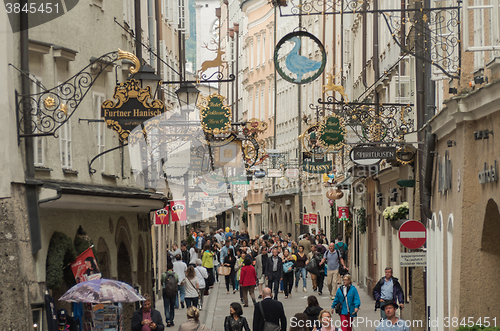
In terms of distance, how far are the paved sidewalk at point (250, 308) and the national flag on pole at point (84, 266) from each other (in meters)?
6.22

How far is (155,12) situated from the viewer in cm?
2909

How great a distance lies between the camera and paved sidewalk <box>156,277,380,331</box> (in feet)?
69.8

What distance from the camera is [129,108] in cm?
1561

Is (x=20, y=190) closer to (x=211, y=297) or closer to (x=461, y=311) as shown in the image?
(x=461, y=311)

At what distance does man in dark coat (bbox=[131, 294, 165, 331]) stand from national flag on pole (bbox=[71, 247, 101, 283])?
1.00 metres

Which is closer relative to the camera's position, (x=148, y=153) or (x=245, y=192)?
(x=148, y=153)

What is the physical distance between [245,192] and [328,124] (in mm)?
54894

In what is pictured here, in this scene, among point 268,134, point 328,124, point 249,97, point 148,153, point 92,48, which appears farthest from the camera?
point 249,97

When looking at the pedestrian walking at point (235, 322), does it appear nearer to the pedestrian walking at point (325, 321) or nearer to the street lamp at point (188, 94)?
the pedestrian walking at point (325, 321)

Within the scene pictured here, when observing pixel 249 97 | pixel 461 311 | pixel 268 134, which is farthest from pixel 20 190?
pixel 249 97

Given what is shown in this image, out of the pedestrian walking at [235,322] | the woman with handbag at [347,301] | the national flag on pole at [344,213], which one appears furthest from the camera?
the national flag on pole at [344,213]

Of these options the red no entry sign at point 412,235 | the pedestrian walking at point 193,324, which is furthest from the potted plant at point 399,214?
the pedestrian walking at point 193,324

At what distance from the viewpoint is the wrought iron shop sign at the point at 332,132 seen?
2170 centimetres

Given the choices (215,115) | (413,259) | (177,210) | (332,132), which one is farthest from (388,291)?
(177,210)
